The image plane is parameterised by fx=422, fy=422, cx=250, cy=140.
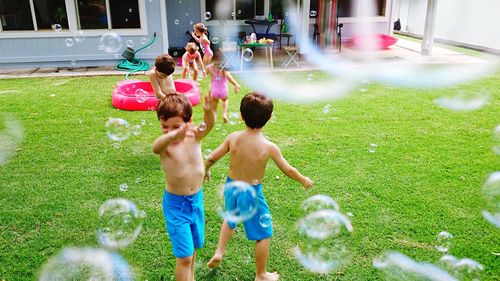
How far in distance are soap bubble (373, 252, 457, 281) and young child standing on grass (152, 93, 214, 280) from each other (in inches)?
54.4

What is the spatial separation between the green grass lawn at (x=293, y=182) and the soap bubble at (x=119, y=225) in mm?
168

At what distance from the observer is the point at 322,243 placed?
290 centimetres

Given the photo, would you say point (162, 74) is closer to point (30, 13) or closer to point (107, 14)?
point (107, 14)

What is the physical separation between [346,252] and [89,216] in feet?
7.21

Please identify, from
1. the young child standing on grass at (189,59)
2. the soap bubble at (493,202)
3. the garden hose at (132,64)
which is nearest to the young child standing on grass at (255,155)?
the soap bubble at (493,202)

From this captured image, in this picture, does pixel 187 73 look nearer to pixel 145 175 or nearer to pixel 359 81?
pixel 359 81

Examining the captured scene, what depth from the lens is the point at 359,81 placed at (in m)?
9.76

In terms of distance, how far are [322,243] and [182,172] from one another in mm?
1122

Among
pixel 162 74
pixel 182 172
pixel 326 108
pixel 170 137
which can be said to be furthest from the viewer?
pixel 326 108

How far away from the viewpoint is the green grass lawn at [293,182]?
123 inches

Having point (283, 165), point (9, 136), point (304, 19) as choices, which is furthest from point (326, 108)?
point (304, 19)

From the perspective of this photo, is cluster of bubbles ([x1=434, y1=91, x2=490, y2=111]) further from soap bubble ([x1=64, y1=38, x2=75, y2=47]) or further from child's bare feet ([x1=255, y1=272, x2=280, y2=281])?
soap bubble ([x1=64, y1=38, x2=75, y2=47])

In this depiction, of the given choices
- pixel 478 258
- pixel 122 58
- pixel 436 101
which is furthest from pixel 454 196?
pixel 122 58

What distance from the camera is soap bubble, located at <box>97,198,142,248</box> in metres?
2.96
